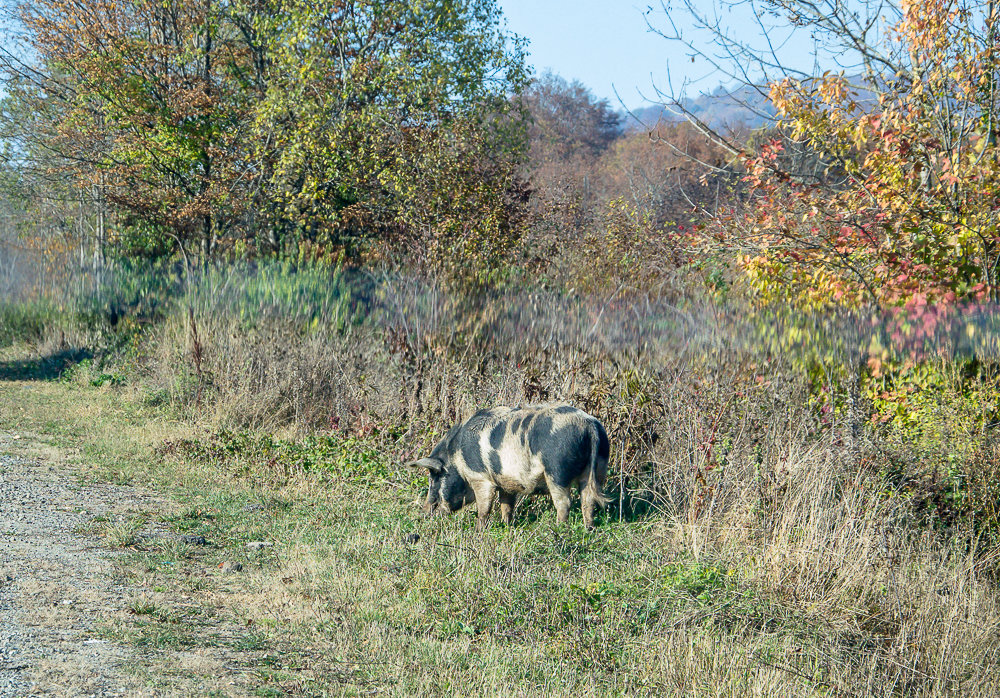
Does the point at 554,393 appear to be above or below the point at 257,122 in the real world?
below

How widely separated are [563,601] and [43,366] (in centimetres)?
1590

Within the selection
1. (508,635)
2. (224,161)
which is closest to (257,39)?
(224,161)

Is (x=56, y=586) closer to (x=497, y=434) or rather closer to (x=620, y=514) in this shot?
(x=497, y=434)

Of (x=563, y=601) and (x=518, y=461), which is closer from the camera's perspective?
(x=563, y=601)

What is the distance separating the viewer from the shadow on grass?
17516mm

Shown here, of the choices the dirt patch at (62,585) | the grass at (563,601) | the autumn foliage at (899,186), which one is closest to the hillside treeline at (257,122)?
the autumn foliage at (899,186)

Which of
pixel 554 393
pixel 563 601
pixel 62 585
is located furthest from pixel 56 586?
pixel 554 393

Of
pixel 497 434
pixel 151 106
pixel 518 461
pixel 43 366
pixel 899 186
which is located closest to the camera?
pixel 518 461

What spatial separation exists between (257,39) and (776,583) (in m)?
17.7

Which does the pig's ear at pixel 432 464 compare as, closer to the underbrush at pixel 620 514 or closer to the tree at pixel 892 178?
the underbrush at pixel 620 514

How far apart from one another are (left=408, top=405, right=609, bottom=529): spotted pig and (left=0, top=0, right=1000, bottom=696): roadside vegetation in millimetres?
319

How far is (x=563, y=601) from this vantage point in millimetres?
5941

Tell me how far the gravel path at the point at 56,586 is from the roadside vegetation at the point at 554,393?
0.82 feet

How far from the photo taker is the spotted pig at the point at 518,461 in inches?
287
